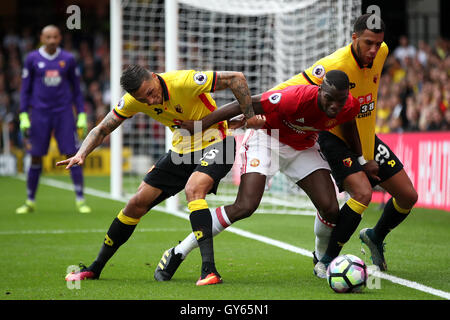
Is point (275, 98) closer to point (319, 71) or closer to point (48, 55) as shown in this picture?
point (319, 71)

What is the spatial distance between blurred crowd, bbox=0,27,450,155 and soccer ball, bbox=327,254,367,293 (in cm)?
787

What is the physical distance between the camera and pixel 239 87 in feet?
18.4

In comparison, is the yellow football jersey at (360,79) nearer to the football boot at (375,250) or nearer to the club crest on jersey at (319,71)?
the club crest on jersey at (319,71)

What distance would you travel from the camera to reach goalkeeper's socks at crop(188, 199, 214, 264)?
5566 mm

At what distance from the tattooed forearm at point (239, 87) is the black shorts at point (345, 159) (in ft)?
2.88

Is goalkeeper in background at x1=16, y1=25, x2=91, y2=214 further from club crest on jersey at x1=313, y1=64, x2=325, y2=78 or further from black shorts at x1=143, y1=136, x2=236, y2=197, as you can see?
club crest on jersey at x1=313, y1=64, x2=325, y2=78

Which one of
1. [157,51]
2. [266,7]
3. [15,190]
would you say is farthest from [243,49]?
[15,190]

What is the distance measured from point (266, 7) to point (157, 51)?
3932mm

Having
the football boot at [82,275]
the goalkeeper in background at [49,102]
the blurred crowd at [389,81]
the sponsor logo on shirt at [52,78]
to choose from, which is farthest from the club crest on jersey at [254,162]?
the blurred crowd at [389,81]

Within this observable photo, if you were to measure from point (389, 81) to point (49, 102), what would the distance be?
397 inches

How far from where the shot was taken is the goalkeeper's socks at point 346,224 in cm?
590

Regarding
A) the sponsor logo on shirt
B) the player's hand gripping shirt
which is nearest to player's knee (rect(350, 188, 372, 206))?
the player's hand gripping shirt
